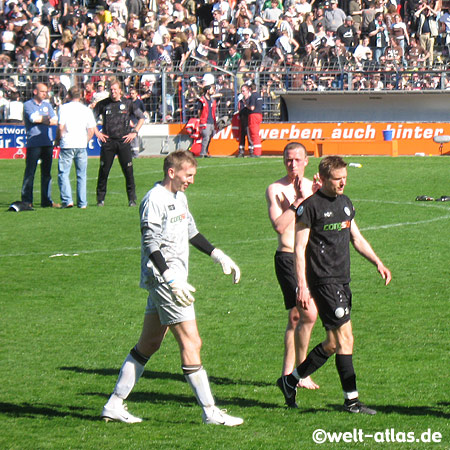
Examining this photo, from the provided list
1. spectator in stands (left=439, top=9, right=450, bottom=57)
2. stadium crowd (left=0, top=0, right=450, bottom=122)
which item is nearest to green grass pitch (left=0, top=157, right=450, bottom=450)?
stadium crowd (left=0, top=0, right=450, bottom=122)

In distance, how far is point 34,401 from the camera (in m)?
7.29

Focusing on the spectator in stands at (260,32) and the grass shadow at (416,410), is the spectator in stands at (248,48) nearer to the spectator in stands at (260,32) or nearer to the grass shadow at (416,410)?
the spectator in stands at (260,32)

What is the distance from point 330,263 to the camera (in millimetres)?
6676

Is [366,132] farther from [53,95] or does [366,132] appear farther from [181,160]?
[181,160]

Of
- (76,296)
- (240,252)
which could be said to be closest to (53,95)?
(240,252)

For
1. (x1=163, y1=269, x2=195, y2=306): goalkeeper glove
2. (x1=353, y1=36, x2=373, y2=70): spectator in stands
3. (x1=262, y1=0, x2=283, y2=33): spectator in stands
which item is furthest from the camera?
(x1=262, y1=0, x2=283, y2=33): spectator in stands

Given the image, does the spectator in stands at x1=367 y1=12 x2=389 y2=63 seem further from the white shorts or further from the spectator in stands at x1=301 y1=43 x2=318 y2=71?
the white shorts

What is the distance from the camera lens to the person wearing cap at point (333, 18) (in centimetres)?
3158

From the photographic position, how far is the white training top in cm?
1752

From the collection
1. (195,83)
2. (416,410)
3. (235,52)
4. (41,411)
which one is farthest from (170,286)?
(235,52)

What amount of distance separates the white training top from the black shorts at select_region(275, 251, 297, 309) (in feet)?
35.4

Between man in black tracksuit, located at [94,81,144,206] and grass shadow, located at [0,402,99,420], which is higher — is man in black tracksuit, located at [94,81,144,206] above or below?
above

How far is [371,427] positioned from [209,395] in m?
1.14

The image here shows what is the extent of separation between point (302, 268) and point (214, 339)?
104 inches
